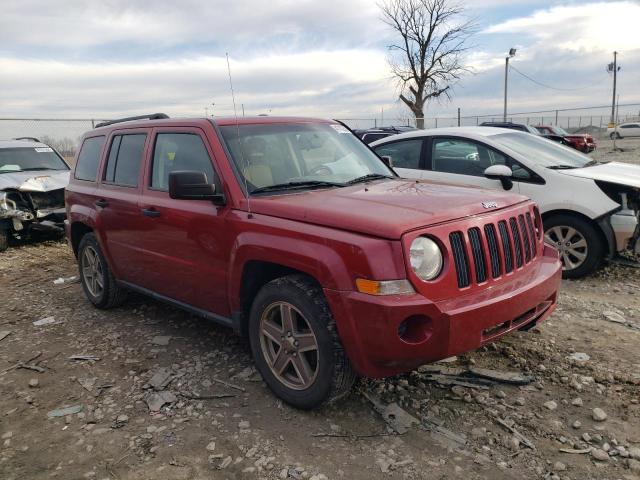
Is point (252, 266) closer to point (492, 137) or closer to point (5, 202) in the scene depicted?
point (492, 137)

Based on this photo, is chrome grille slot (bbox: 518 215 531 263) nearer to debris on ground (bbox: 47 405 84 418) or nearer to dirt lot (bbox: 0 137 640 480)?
dirt lot (bbox: 0 137 640 480)

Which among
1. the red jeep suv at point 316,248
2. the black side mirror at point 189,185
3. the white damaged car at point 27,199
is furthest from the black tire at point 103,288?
the white damaged car at point 27,199

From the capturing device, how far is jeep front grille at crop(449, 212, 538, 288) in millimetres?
2918

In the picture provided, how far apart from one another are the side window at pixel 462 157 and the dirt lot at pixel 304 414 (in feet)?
6.99

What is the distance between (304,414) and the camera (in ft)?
10.8

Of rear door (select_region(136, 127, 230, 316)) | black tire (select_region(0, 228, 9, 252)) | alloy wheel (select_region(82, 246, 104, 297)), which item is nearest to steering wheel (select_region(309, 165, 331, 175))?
rear door (select_region(136, 127, 230, 316))

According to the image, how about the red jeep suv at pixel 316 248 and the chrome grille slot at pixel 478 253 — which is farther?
the chrome grille slot at pixel 478 253

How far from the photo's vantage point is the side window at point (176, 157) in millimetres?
3869

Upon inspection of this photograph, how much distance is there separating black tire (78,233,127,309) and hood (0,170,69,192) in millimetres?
3959

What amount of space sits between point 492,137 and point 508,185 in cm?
82

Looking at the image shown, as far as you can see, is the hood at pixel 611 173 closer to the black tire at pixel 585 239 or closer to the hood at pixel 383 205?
the black tire at pixel 585 239

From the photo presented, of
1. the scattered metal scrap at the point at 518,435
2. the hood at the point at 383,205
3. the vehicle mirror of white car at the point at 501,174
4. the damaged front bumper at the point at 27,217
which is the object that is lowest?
the scattered metal scrap at the point at 518,435

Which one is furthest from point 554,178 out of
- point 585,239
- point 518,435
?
point 518,435

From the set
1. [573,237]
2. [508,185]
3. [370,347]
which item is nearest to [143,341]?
[370,347]
